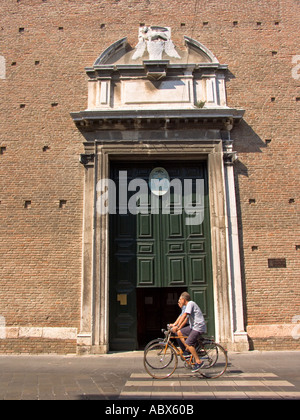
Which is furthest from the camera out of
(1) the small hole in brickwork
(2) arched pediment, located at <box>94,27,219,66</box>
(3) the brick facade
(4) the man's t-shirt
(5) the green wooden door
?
(2) arched pediment, located at <box>94,27,219,66</box>

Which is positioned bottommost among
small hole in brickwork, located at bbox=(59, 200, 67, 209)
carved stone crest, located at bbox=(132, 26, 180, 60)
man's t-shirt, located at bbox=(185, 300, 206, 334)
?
man's t-shirt, located at bbox=(185, 300, 206, 334)

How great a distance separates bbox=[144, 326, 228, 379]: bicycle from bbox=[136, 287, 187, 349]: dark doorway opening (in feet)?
9.48

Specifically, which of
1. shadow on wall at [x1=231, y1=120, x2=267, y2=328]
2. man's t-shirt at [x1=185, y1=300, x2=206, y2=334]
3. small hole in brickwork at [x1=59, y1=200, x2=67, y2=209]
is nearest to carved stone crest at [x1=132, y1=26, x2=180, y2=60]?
shadow on wall at [x1=231, y1=120, x2=267, y2=328]

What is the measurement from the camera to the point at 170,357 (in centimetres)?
536

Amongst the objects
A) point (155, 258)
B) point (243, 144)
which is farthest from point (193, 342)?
point (243, 144)

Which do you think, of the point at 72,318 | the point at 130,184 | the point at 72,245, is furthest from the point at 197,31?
the point at 72,318

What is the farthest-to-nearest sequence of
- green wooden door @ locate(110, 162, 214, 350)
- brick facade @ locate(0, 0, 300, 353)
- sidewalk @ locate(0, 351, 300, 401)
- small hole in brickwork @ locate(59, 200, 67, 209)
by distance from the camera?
small hole in brickwork @ locate(59, 200, 67, 209)
green wooden door @ locate(110, 162, 214, 350)
brick facade @ locate(0, 0, 300, 353)
sidewalk @ locate(0, 351, 300, 401)

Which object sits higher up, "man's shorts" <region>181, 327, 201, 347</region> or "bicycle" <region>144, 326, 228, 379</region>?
"man's shorts" <region>181, 327, 201, 347</region>

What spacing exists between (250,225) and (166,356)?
13.0ft

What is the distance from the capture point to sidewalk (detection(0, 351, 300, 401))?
4383 millimetres

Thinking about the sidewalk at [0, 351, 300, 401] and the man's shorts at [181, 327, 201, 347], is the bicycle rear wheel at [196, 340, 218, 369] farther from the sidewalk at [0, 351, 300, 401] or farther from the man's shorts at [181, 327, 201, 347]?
the sidewalk at [0, 351, 300, 401]

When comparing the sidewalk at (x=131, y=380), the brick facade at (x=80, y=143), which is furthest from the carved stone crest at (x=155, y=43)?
the sidewalk at (x=131, y=380)

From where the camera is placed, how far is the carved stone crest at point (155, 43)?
29.5ft

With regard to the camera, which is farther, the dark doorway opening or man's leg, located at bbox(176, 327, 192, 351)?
the dark doorway opening
